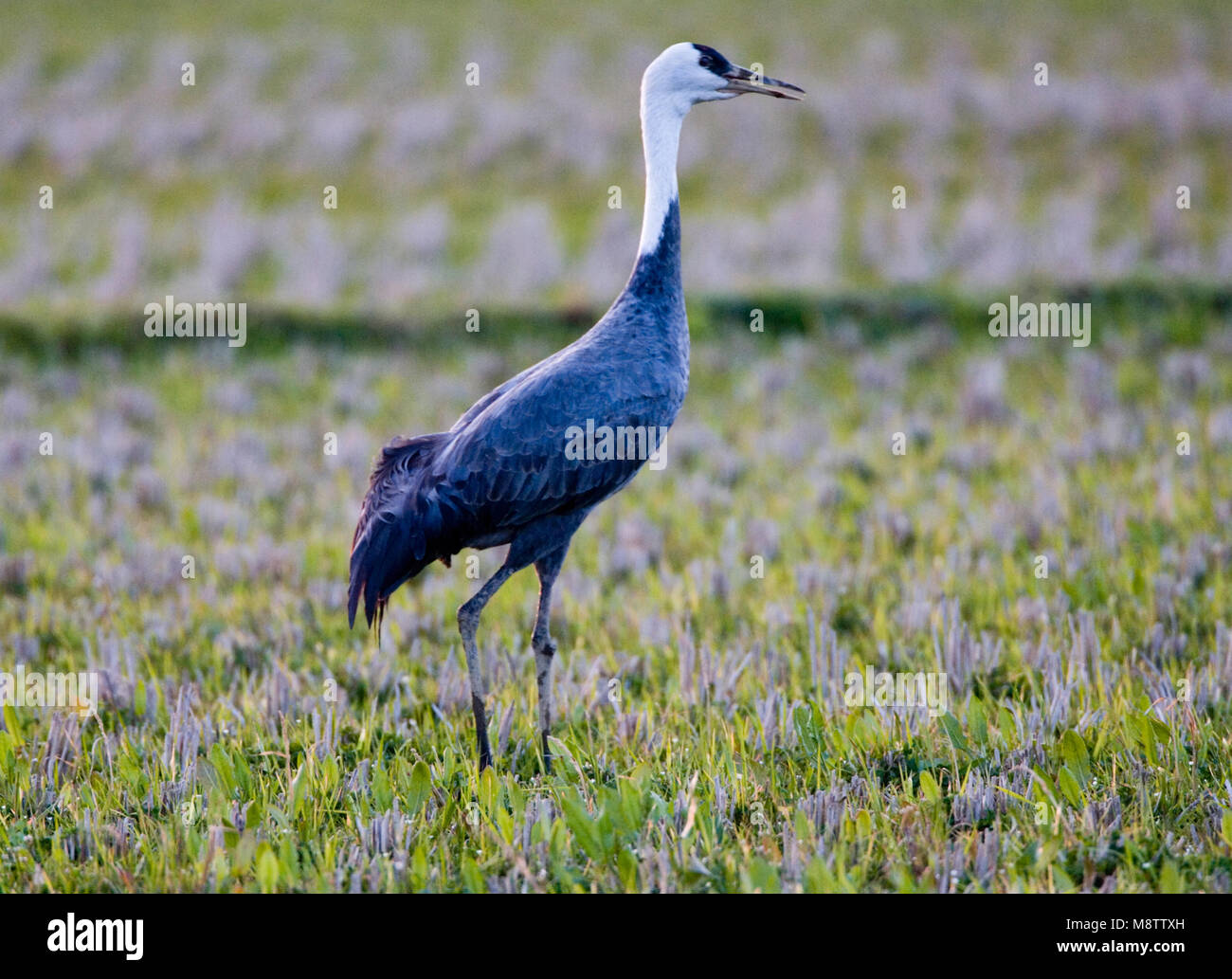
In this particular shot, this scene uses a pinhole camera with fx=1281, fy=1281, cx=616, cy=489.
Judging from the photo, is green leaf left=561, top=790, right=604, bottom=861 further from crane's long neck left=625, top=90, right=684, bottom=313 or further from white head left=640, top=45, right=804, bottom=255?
white head left=640, top=45, right=804, bottom=255

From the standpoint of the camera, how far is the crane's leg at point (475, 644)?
531 centimetres

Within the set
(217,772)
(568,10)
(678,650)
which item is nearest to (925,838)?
(678,650)

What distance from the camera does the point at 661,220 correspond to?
594 cm

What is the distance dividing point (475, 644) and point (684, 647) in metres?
1.17

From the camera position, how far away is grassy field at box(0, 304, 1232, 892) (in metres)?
4.46

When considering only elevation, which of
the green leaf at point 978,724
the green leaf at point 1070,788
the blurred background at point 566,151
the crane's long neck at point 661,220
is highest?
the blurred background at point 566,151

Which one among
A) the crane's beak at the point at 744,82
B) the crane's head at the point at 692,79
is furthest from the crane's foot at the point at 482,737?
the crane's beak at the point at 744,82

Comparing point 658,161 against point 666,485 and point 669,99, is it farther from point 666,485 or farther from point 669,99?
point 666,485

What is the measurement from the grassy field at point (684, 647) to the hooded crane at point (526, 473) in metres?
0.60

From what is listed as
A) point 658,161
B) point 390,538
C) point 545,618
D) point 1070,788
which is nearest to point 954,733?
point 1070,788

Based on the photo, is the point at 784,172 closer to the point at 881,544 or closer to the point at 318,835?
the point at 881,544

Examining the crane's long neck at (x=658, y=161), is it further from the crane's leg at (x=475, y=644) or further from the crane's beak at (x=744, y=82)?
the crane's leg at (x=475, y=644)

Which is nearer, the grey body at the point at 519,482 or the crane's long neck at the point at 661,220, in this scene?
the grey body at the point at 519,482

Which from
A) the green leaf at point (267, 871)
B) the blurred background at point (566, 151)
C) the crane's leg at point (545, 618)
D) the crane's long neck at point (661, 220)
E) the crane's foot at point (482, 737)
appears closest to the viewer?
the green leaf at point (267, 871)
